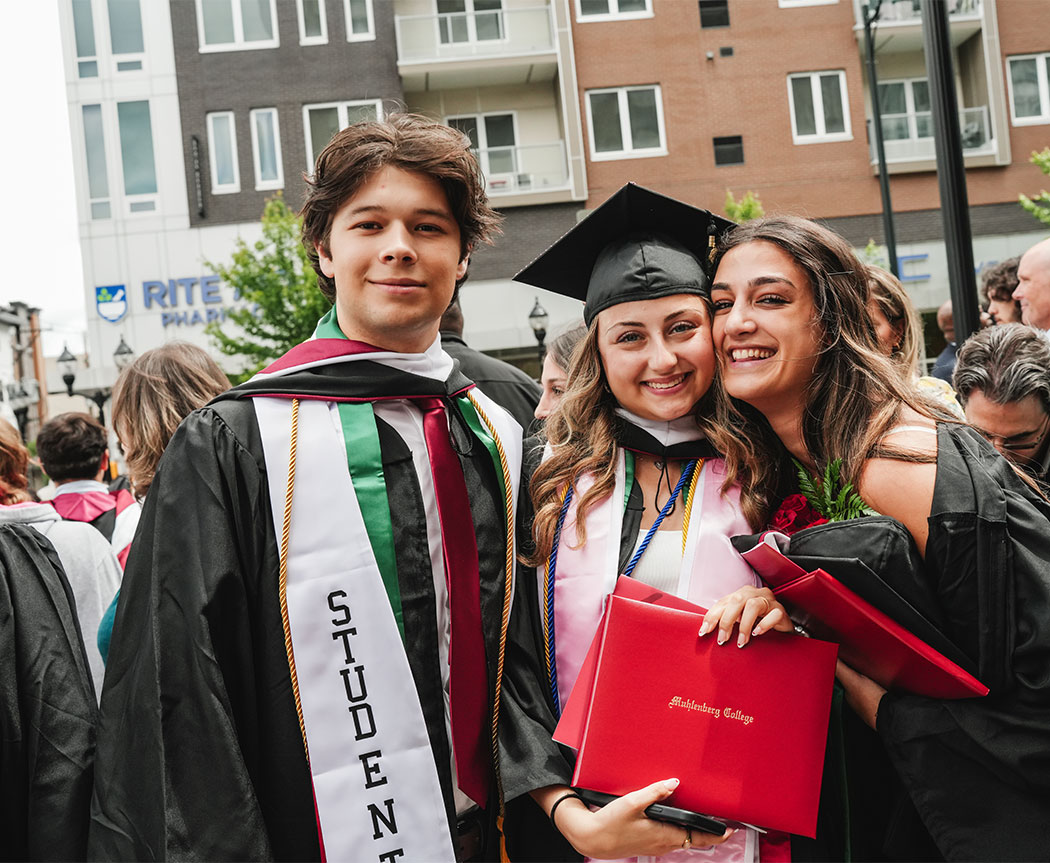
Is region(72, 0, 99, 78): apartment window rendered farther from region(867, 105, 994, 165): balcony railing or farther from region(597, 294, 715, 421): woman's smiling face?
region(597, 294, 715, 421): woman's smiling face

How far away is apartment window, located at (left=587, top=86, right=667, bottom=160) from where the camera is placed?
17.5 m

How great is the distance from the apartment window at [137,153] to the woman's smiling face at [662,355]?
17258 mm

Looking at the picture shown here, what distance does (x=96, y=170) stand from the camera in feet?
57.1

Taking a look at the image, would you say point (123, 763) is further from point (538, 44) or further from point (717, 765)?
point (538, 44)

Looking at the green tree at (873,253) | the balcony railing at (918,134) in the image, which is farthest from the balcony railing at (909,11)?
the green tree at (873,253)

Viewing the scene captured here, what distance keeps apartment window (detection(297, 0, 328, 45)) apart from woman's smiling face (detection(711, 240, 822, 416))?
17504 millimetres

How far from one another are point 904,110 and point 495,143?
7893mm

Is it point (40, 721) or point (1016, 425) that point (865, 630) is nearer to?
point (1016, 425)

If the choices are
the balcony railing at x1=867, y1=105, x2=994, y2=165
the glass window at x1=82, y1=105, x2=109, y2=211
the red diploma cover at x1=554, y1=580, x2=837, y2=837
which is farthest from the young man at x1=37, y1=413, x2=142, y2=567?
the balcony railing at x1=867, y1=105, x2=994, y2=165

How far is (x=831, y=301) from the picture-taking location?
90.9 inches

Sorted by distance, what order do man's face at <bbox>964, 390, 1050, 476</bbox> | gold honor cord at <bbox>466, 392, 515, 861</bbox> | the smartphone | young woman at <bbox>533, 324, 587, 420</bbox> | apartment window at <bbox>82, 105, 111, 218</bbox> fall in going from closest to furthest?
the smartphone, gold honor cord at <bbox>466, 392, 515, 861</bbox>, man's face at <bbox>964, 390, 1050, 476</bbox>, young woman at <bbox>533, 324, 587, 420</bbox>, apartment window at <bbox>82, 105, 111, 218</bbox>

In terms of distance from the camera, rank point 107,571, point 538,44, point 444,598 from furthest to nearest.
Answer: point 538,44 → point 107,571 → point 444,598

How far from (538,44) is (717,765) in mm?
17386

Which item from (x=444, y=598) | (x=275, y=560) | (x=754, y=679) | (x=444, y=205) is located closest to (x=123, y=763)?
(x=275, y=560)
